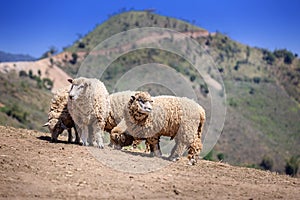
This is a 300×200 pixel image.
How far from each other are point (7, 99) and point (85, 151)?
42.0 meters

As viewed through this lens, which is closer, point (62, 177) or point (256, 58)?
point (62, 177)

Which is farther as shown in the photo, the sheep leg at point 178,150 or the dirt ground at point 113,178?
the sheep leg at point 178,150

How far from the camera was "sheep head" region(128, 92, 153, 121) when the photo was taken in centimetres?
1237

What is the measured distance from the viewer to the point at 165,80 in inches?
2313

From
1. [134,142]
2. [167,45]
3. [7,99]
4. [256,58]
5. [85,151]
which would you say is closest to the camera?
[85,151]

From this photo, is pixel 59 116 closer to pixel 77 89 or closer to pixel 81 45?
pixel 77 89

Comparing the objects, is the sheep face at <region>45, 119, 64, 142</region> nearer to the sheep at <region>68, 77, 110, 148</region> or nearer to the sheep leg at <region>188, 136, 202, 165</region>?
the sheep at <region>68, 77, 110, 148</region>

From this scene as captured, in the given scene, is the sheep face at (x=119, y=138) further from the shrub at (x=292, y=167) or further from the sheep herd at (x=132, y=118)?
the shrub at (x=292, y=167)

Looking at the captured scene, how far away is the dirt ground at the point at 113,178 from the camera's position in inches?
329

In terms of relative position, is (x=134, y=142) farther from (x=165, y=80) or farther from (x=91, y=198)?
(x=165, y=80)

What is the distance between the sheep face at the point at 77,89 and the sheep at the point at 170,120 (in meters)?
1.52

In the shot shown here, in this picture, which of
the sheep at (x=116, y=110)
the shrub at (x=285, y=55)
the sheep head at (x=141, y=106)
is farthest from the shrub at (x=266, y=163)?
the shrub at (x=285, y=55)

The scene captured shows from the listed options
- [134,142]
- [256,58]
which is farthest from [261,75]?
[134,142]

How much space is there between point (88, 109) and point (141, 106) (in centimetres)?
170
